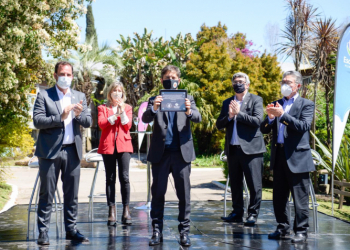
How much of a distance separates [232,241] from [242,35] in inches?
1273

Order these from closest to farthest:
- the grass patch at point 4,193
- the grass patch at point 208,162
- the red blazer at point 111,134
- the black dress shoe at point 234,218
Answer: the red blazer at point 111,134 → the black dress shoe at point 234,218 → the grass patch at point 4,193 → the grass patch at point 208,162

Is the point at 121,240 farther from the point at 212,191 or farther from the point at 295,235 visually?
the point at 212,191

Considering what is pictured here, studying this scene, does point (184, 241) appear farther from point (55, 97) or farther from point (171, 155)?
point (55, 97)

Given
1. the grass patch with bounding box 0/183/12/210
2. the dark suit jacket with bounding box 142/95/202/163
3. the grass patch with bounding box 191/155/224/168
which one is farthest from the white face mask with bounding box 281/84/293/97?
the grass patch with bounding box 191/155/224/168

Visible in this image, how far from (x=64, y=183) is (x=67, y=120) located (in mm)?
750

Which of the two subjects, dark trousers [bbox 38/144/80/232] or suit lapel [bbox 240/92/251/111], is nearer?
dark trousers [bbox 38/144/80/232]

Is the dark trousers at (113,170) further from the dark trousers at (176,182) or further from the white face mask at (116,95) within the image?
the dark trousers at (176,182)

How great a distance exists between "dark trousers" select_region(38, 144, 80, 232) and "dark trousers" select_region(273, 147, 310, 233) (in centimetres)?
248

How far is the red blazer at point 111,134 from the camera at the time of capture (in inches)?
234

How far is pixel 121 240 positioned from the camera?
202 inches

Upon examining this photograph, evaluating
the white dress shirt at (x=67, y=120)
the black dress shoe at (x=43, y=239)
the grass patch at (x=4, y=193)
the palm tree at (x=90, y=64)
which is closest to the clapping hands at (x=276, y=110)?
the white dress shirt at (x=67, y=120)

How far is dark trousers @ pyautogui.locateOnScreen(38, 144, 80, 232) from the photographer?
4930 mm

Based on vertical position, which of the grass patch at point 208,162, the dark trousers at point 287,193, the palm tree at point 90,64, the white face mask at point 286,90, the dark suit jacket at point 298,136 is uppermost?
the palm tree at point 90,64

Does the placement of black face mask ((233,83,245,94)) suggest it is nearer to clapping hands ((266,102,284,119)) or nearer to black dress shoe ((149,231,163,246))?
clapping hands ((266,102,284,119))
